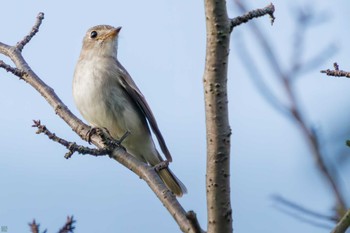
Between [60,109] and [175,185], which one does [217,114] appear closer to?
[60,109]

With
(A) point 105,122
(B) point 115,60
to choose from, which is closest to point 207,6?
(A) point 105,122

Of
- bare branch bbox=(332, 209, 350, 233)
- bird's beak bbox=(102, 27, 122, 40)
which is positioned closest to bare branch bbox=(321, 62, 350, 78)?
bare branch bbox=(332, 209, 350, 233)

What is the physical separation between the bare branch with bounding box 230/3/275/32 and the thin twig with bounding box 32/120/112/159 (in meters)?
1.69

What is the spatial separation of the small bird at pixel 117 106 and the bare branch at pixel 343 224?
485 cm

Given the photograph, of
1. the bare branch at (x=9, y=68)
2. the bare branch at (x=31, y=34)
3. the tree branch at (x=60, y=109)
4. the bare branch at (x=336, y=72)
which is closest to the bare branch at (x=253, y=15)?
the bare branch at (x=336, y=72)

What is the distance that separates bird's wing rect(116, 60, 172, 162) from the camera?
738cm

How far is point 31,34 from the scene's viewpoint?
5863 millimetres

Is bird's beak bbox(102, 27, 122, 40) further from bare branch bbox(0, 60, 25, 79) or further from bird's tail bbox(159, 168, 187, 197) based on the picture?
bare branch bbox(0, 60, 25, 79)

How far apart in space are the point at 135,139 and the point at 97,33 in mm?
1957

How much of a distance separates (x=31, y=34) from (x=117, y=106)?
2.02 meters

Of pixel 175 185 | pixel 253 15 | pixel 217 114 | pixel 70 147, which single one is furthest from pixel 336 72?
pixel 175 185

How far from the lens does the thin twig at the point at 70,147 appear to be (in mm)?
4445

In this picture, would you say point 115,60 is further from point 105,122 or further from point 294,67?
point 294,67

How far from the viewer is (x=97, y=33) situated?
9133 mm
